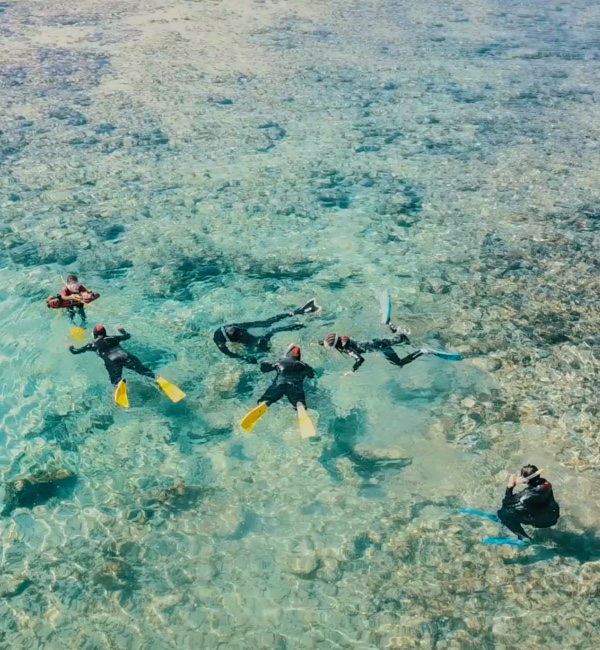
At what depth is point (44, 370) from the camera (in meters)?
9.84

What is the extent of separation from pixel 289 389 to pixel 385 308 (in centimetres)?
273

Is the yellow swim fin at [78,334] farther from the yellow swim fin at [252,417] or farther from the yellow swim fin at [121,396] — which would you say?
the yellow swim fin at [252,417]

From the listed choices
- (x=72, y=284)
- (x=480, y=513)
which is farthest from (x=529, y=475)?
(x=72, y=284)

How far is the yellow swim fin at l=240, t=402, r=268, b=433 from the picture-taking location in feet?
28.3

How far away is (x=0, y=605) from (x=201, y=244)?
801cm

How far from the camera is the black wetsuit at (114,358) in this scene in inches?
366

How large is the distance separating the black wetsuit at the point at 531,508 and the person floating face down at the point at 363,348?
116 inches

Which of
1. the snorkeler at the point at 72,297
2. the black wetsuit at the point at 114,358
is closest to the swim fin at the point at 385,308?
the black wetsuit at the point at 114,358

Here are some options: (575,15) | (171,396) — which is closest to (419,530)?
(171,396)

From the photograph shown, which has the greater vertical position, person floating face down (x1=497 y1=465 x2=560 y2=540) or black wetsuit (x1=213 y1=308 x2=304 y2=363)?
black wetsuit (x1=213 y1=308 x2=304 y2=363)

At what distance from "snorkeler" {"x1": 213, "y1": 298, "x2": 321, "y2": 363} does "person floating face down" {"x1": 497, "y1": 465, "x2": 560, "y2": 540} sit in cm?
448

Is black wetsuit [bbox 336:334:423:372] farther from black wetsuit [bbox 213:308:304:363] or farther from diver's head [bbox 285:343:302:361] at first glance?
black wetsuit [bbox 213:308:304:363]

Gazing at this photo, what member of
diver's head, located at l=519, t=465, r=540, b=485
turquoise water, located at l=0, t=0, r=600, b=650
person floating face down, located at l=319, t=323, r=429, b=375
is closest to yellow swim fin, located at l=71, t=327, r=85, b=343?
turquoise water, located at l=0, t=0, r=600, b=650

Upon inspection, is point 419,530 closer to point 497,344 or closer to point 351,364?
point 351,364
